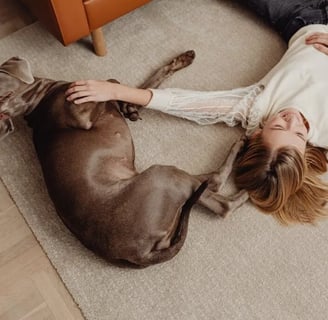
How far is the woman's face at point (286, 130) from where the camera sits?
59.8 inches

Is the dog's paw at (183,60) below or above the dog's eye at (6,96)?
below

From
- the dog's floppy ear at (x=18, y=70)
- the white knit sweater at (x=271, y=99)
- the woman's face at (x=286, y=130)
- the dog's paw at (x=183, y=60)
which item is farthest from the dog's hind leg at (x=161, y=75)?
the woman's face at (x=286, y=130)

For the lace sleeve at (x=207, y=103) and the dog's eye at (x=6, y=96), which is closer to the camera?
the dog's eye at (x=6, y=96)

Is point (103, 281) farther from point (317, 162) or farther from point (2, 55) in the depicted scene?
point (2, 55)

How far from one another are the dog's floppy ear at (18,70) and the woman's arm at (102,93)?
140 millimetres

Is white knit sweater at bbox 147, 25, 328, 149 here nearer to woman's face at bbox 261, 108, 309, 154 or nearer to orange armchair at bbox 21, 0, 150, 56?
woman's face at bbox 261, 108, 309, 154

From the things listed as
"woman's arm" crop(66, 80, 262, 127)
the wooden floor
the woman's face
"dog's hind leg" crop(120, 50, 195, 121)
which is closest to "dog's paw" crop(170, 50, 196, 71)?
"dog's hind leg" crop(120, 50, 195, 121)

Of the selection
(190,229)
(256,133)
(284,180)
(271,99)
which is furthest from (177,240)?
(271,99)

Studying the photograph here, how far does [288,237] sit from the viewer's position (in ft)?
5.13

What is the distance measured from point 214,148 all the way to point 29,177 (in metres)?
0.72

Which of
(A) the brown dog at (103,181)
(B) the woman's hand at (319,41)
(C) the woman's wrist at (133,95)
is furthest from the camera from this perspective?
(B) the woman's hand at (319,41)

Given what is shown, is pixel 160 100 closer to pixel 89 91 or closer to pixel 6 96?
pixel 89 91

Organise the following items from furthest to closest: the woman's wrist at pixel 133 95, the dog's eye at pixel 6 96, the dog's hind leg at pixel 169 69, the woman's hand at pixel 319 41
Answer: the dog's hind leg at pixel 169 69 < the woman's hand at pixel 319 41 < the woman's wrist at pixel 133 95 < the dog's eye at pixel 6 96

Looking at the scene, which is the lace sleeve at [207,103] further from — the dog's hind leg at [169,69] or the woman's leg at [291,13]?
the woman's leg at [291,13]
